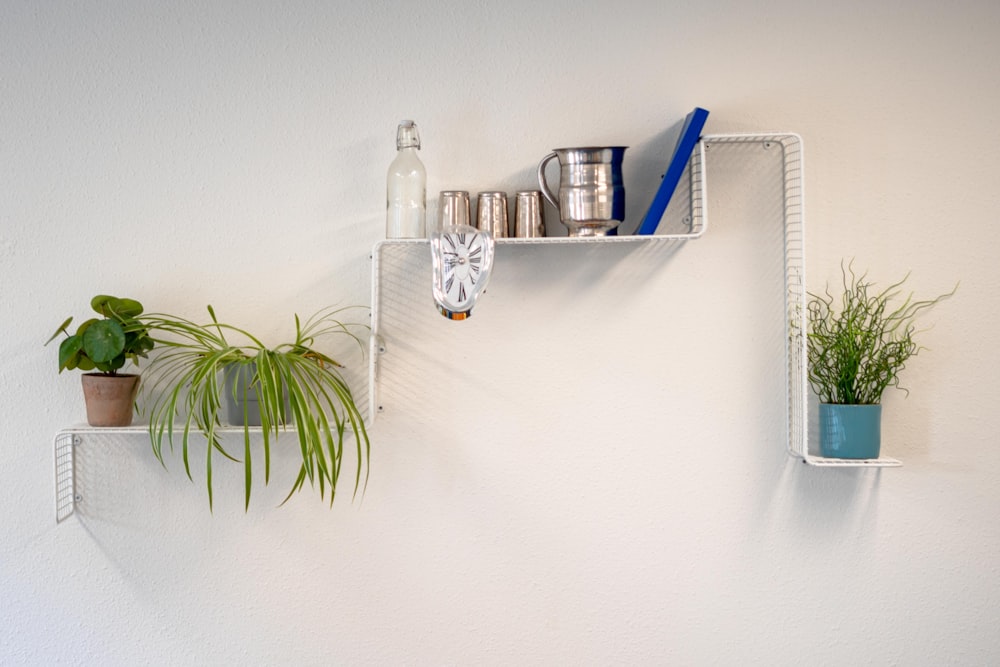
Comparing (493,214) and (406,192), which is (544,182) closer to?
(493,214)

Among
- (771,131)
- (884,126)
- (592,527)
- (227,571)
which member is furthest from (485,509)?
(884,126)

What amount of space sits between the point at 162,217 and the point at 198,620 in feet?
2.44

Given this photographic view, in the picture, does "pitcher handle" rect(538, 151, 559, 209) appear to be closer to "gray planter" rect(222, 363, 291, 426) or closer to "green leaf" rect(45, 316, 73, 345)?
"gray planter" rect(222, 363, 291, 426)

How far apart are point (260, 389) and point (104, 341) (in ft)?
0.92

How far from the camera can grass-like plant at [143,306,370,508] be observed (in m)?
1.29

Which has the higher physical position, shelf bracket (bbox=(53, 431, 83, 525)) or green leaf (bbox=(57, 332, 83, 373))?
green leaf (bbox=(57, 332, 83, 373))

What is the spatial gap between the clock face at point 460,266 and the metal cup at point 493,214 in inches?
3.3

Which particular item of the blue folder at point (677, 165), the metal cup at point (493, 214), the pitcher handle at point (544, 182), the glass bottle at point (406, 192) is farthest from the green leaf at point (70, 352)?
the blue folder at point (677, 165)

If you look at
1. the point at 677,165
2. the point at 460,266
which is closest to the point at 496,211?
the point at 460,266

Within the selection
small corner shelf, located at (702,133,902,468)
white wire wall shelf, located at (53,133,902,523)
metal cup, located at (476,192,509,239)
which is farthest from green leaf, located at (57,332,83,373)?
small corner shelf, located at (702,133,902,468)

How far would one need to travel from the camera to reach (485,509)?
1474 mm

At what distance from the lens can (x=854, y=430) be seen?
4.44 ft

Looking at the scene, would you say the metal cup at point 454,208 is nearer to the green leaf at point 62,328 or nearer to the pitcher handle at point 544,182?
the pitcher handle at point 544,182

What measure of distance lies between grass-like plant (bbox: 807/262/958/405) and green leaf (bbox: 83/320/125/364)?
118 cm
